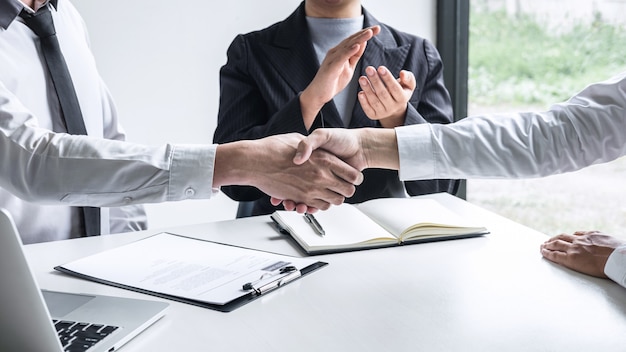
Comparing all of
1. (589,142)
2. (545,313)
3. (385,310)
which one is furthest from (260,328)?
(589,142)

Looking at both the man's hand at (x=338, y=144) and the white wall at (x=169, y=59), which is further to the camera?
the white wall at (x=169, y=59)

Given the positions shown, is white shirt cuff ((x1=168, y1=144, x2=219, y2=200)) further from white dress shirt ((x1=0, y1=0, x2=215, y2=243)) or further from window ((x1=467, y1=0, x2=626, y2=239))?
window ((x1=467, y1=0, x2=626, y2=239))

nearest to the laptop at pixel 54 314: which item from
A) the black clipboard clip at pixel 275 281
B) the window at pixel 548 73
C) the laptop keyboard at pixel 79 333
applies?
the laptop keyboard at pixel 79 333

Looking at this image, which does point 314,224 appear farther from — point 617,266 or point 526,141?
point 617,266

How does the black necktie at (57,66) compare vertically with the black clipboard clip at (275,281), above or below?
above

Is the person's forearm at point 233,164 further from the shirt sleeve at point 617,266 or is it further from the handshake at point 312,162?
the shirt sleeve at point 617,266

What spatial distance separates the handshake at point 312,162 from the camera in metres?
1.63

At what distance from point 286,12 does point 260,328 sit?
2104mm

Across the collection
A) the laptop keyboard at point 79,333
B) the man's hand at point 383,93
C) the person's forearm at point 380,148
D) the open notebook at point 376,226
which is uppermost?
the man's hand at point 383,93

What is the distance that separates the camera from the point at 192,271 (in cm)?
130

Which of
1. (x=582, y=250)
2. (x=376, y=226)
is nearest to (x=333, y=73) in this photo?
(x=376, y=226)

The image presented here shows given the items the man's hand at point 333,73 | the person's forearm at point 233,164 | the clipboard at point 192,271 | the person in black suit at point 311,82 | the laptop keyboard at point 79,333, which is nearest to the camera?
the laptop keyboard at point 79,333

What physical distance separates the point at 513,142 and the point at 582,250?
0.33 m

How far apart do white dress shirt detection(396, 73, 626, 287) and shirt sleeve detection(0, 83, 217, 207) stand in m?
0.48
